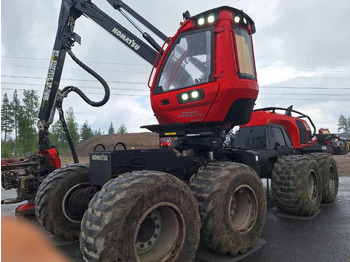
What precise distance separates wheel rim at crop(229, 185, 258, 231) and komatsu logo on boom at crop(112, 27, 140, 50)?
3.61 metres

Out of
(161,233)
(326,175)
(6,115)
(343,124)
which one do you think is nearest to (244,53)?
(161,233)

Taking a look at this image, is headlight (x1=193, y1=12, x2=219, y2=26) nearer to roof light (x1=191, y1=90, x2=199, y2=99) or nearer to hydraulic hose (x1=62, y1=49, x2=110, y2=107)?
roof light (x1=191, y1=90, x2=199, y2=99)

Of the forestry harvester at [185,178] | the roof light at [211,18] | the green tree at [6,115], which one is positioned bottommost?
the forestry harvester at [185,178]

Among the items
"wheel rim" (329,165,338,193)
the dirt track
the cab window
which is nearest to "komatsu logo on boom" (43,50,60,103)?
the cab window

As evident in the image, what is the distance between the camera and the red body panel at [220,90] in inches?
154

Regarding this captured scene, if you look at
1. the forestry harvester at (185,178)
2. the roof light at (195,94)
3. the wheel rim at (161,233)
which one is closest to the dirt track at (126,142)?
the forestry harvester at (185,178)

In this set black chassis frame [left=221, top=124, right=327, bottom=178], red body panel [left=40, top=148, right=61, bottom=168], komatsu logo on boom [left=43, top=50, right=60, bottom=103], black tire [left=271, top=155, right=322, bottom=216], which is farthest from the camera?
red body panel [left=40, top=148, right=61, bottom=168]

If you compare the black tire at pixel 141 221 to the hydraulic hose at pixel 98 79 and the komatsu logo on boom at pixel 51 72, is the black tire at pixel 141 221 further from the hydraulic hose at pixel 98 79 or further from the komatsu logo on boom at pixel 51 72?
the komatsu logo on boom at pixel 51 72

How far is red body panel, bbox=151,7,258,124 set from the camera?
3924mm

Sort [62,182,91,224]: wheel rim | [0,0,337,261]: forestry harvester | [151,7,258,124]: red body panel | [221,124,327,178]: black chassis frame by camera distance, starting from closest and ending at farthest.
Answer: [0,0,337,261]: forestry harvester
[151,7,258,124]: red body panel
[62,182,91,224]: wheel rim
[221,124,327,178]: black chassis frame

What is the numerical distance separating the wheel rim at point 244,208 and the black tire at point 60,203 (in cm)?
235

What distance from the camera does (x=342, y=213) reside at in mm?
5980

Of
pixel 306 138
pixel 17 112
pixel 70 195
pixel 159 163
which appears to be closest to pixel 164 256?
pixel 159 163

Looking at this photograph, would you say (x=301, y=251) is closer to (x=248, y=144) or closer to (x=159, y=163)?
(x=159, y=163)
